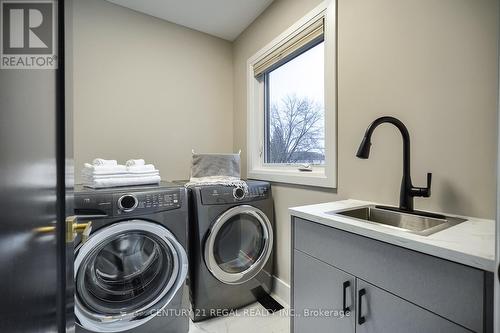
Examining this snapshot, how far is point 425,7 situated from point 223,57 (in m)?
1.91

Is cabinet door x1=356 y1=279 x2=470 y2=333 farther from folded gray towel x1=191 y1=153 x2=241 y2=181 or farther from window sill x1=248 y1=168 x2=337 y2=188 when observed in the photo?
folded gray towel x1=191 y1=153 x2=241 y2=181

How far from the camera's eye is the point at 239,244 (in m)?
1.81

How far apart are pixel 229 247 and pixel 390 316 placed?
1188 millimetres

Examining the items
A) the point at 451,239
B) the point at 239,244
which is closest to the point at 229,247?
A: the point at 239,244

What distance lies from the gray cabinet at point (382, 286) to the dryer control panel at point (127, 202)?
0.77 meters

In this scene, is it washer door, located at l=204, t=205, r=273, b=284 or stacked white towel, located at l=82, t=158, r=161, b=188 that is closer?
stacked white towel, located at l=82, t=158, r=161, b=188

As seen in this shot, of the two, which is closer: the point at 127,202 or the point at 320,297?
the point at 320,297

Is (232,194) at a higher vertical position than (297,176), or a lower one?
lower

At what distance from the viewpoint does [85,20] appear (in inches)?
71.4

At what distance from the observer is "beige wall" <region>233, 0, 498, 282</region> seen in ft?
2.81

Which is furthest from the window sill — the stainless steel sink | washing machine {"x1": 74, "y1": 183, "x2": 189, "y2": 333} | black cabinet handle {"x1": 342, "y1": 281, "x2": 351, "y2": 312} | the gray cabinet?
washing machine {"x1": 74, "y1": 183, "x2": 189, "y2": 333}

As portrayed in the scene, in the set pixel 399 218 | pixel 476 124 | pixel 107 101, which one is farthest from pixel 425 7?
pixel 107 101

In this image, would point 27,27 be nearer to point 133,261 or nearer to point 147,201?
point 147,201

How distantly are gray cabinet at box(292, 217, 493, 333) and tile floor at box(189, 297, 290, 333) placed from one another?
507 mm
